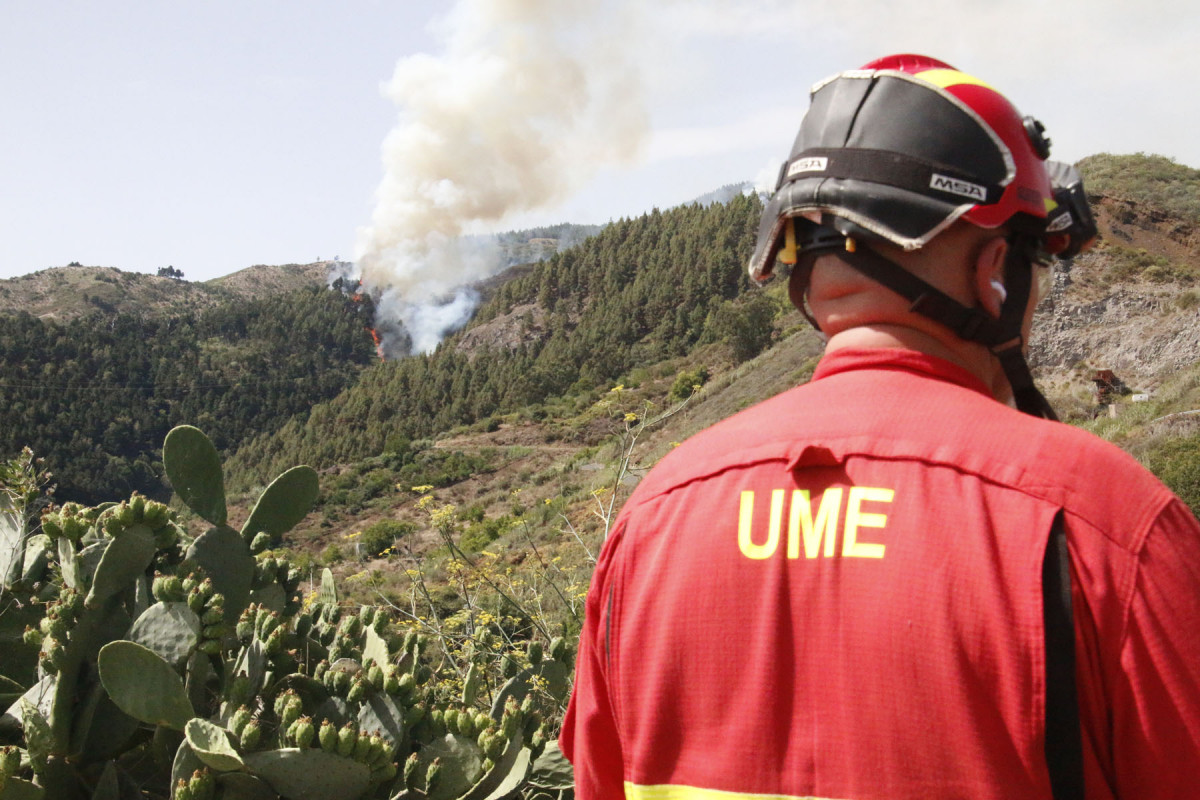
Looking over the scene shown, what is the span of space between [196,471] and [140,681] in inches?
46.4

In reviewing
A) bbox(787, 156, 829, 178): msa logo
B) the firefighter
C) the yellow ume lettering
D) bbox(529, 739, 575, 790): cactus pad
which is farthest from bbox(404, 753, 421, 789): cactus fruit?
bbox(787, 156, 829, 178): msa logo

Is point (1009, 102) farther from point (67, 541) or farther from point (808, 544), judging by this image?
point (67, 541)

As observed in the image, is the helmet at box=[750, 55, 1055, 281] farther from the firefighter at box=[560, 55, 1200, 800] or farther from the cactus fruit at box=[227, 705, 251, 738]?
the cactus fruit at box=[227, 705, 251, 738]

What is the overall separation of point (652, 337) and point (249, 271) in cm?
10691

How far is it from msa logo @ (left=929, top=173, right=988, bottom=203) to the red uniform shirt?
27 cm

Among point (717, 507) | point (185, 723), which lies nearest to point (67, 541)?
point (185, 723)

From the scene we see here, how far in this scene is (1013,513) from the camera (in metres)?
1.10

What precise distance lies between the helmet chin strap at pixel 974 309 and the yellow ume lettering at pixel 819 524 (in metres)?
0.33

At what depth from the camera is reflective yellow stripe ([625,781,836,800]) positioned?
1.23 metres

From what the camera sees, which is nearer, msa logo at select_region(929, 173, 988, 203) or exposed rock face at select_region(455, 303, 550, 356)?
msa logo at select_region(929, 173, 988, 203)

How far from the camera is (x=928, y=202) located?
1.37 m

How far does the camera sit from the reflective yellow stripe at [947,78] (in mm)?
1501

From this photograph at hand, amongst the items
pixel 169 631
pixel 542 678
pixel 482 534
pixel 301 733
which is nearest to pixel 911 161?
pixel 301 733

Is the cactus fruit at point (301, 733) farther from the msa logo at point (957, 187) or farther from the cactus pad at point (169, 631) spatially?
the msa logo at point (957, 187)
